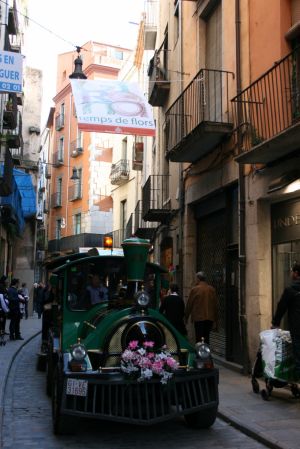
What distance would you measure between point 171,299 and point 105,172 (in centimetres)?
3027

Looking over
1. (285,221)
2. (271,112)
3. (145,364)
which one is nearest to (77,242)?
(285,221)

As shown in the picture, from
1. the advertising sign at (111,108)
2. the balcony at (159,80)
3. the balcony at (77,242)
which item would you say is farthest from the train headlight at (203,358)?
the balcony at (77,242)

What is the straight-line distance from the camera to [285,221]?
9.48 m

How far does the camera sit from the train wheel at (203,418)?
634 cm

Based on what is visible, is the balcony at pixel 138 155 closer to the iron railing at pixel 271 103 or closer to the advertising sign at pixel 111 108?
the advertising sign at pixel 111 108

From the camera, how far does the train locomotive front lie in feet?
18.6

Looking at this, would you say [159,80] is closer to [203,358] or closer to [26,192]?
A: [26,192]

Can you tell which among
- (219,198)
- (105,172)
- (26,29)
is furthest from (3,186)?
(105,172)

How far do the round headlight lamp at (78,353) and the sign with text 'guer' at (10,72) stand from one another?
6387 mm

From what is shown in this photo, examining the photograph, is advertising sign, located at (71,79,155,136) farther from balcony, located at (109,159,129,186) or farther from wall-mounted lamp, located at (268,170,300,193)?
balcony, located at (109,159,129,186)

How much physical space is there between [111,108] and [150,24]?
455 inches

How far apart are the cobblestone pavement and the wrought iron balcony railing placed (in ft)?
127

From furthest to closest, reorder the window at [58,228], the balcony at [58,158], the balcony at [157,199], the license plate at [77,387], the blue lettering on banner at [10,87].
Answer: the window at [58,228] → the balcony at [58,158] → the balcony at [157,199] → the blue lettering on banner at [10,87] → the license plate at [77,387]

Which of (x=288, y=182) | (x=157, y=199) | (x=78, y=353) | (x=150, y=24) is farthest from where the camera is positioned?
(x=150, y=24)
